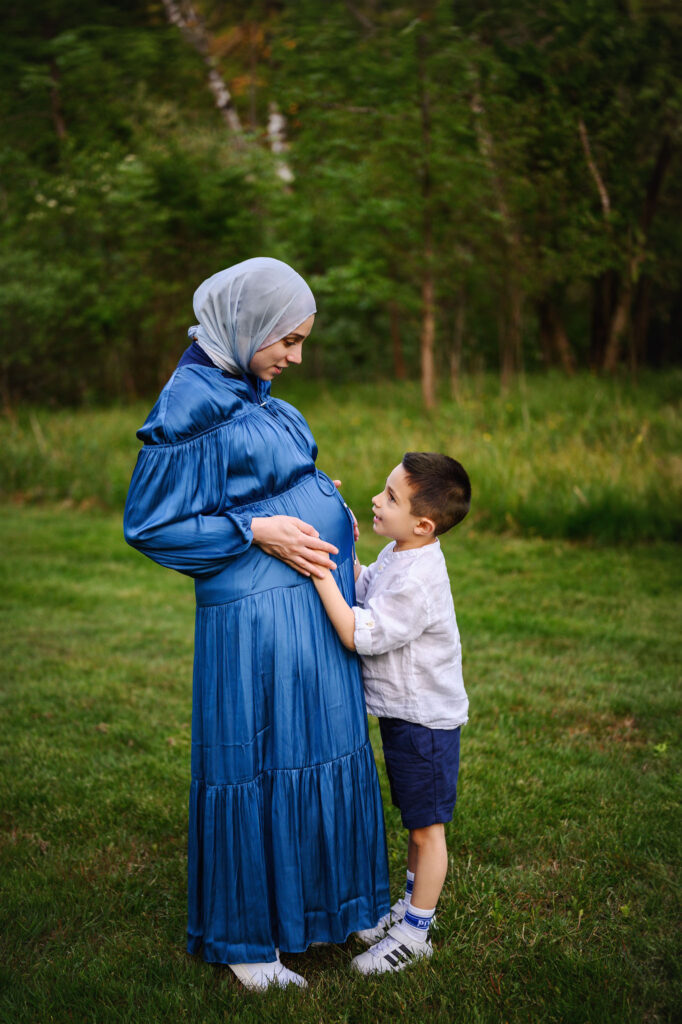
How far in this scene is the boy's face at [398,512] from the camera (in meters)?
2.41

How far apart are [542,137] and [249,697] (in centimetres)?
1262

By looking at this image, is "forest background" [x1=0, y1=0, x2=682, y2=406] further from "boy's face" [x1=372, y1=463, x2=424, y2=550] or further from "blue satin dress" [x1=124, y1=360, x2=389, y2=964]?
A: "blue satin dress" [x1=124, y1=360, x2=389, y2=964]

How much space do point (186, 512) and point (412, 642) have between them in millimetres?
731

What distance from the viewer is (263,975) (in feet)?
8.04

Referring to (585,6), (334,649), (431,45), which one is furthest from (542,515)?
(585,6)

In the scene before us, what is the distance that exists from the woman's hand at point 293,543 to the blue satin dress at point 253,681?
0.11 ft

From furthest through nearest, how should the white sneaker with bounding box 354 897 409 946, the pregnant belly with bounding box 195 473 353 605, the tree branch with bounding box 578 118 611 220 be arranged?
1. the tree branch with bounding box 578 118 611 220
2. the white sneaker with bounding box 354 897 409 946
3. the pregnant belly with bounding box 195 473 353 605

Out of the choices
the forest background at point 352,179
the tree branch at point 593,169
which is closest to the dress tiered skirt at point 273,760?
the forest background at point 352,179

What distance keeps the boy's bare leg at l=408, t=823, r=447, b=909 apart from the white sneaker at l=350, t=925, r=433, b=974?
4.9 inches

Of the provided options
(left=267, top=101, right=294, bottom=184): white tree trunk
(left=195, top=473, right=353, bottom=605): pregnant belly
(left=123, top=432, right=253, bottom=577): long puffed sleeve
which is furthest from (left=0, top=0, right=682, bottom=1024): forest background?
(left=123, top=432, right=253, bottom=577): long puffed sleeve

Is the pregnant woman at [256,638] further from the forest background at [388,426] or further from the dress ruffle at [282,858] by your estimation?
the forest background at [388,426]

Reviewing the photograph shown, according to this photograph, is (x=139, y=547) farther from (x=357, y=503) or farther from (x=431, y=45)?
(x=431, y=45)

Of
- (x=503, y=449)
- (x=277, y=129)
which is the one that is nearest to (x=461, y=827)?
(x=503, y=449)

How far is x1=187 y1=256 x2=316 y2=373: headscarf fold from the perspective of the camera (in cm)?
221
